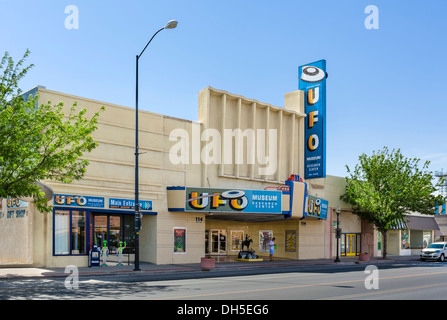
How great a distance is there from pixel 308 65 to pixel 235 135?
447 inches

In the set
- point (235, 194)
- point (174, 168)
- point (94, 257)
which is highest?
point (174, 168)

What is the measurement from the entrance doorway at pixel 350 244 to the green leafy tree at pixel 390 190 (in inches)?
133

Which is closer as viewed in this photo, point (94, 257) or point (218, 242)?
point (94, 257)

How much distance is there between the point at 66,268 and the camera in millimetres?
25484

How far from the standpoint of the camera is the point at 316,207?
38.6 meters

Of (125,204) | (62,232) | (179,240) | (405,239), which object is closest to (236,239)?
(179,240)

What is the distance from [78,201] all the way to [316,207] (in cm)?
1921

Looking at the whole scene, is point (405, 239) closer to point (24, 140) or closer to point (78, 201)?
point (78, 201)

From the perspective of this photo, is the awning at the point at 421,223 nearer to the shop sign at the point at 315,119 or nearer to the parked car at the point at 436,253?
the parked car at the point at 436,253

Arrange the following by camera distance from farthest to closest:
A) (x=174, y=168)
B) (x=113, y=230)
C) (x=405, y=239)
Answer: (x=405, y=239) → (x=174, y=168) → (x=113, y=230)

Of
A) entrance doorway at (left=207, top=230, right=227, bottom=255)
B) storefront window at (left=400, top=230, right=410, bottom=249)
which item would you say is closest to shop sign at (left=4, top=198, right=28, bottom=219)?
entrance doorway at (left=207, top=230, right=227, bottom=255)

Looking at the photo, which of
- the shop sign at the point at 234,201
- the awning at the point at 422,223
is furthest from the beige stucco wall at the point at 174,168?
the awning at the point at 422,223
